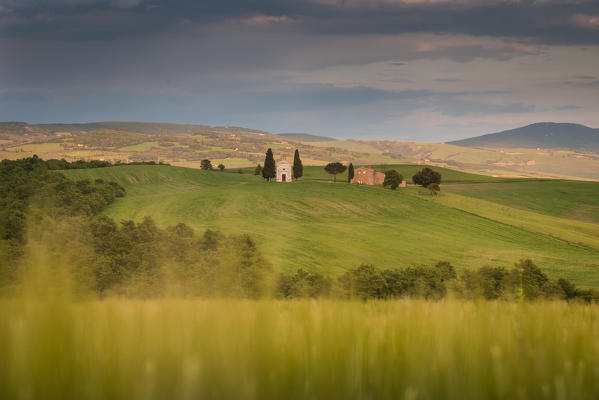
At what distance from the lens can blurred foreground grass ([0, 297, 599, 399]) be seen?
1.90 meters

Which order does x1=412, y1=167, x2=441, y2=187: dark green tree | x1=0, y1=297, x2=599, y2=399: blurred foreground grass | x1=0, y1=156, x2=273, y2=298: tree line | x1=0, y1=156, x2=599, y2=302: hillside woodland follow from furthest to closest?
1. x1=412, y1=167, x2=441, y2=187: dark green tree
2. x1=0, y1=156, x2=599, y2=302: hillside woodland
3. x1=0, y1=156, x2=273, y2=298: tree line
4. x1=0, y1=297, x2=599, y2=399: blurred foreground grass

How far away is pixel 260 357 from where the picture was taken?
2.36 m

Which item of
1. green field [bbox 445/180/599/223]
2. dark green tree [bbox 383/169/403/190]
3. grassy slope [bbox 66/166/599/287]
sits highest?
dark green tree [bbox 383/169/403/190]

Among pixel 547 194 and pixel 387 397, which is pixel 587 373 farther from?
pixel 547 194

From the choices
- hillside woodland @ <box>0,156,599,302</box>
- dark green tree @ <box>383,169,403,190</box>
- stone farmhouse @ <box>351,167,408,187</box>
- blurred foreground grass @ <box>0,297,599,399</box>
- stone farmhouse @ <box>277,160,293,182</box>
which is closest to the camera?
blurred foreground grass @ <box>0,297,599,399</box>

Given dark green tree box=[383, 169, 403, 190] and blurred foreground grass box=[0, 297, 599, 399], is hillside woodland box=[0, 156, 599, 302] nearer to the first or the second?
blurred foreground grass box=[0, 297, 599, 399]

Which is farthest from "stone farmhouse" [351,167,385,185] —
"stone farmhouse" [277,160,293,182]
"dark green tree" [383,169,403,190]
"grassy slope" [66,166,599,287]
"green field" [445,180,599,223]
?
"green field" [445,180,599,223]

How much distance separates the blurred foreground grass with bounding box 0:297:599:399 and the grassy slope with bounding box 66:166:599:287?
5428cm

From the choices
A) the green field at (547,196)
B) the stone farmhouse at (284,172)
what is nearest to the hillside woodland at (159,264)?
the stone farmhouse at (284,172)

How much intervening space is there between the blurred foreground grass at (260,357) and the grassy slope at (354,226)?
54.3 meters

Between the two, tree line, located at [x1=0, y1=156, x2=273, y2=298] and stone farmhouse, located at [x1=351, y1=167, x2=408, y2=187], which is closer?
tree line, located at [x1=0, y1=156, x2=273, y2=298]

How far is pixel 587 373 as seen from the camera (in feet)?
8.13

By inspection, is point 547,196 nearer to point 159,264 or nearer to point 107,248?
point 107,248

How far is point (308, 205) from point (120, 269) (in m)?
65.3
